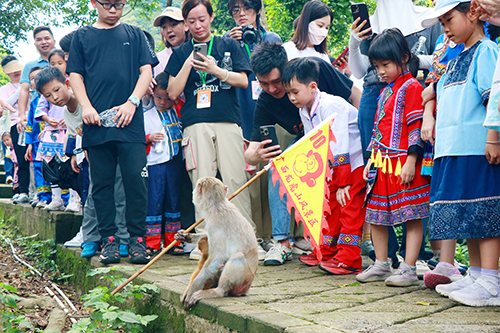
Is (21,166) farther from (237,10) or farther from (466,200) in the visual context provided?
(466,200)

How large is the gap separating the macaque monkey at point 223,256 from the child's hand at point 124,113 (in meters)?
1.56

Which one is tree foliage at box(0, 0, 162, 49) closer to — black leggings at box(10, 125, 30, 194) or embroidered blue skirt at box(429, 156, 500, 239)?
black leggings at box(10, 125, 30, 194)

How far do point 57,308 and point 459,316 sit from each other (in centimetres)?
312

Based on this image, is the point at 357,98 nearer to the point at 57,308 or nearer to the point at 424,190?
the point at 424,190

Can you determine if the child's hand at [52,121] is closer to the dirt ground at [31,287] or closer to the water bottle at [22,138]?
the water bottle at [22,138]

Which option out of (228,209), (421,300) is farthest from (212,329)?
(421,300)

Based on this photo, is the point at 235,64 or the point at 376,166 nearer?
the point at 376,166

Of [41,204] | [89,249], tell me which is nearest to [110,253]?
[89,249]

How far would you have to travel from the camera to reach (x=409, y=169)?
315 cm

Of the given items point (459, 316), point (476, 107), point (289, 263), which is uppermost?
point (476, 107)

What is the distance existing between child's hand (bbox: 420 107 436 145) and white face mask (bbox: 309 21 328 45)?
1828 millimetres

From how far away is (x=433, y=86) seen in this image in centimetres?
314

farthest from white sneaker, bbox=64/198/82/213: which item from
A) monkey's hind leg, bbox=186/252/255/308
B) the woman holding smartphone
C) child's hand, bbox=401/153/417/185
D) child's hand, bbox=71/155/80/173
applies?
child's hand, bbox=401/153/417/185

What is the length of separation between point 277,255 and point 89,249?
1.79 m
